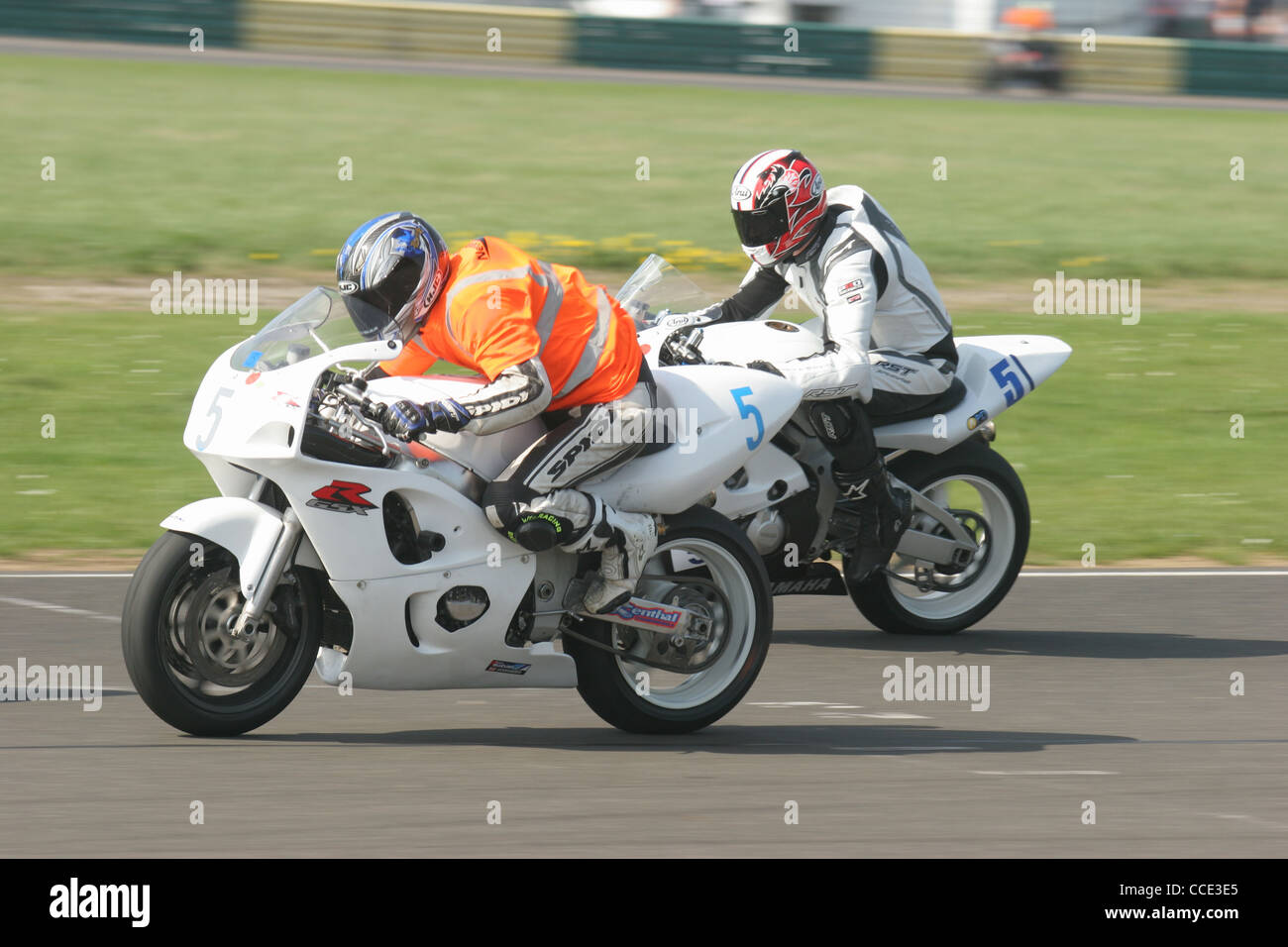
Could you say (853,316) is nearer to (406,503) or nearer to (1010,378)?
(1010,378)

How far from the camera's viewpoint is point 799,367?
25.3 ft

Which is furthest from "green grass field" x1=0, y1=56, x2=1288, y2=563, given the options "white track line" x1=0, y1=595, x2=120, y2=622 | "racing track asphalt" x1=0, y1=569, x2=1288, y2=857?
"racing track asphalt" x1=0, y1=569, x2=1288, y2=857

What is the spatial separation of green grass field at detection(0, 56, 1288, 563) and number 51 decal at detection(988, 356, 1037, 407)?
1828 mm

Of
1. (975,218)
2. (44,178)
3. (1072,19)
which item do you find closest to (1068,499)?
(975,218)

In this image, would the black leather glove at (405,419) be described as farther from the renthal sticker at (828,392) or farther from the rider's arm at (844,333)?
the renthal sticker at (828,392)

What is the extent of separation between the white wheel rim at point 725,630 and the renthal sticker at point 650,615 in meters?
0.15

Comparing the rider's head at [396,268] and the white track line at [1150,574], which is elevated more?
the rider's head at [396,268]

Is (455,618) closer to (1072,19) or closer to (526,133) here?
(526,133)

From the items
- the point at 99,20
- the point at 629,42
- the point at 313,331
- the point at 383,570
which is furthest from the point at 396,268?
the point at 629,42

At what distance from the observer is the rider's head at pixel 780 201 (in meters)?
7.94

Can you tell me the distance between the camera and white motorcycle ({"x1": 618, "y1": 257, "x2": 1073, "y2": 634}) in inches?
310

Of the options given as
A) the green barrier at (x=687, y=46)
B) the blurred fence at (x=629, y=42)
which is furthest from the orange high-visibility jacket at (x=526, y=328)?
the green barrier at (x=687, y=46)

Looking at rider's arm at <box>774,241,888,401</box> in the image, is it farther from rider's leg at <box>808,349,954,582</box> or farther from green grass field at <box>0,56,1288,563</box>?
green grass field at <box>0,56,1288,563</box>

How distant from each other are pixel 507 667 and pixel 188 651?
0.98 m
